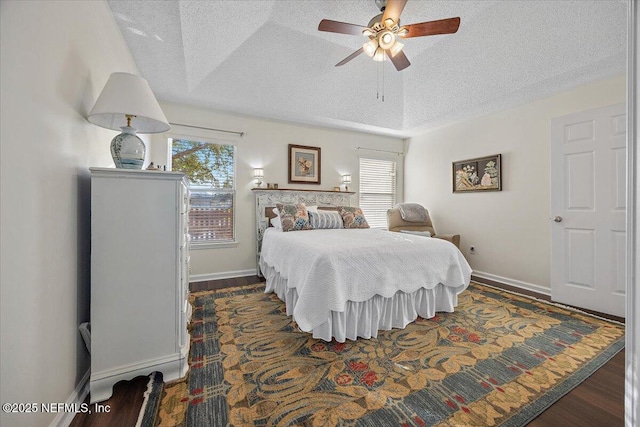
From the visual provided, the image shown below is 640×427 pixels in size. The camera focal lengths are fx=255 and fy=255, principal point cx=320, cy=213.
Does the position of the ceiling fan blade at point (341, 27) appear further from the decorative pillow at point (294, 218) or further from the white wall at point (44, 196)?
the decorative pillow at point (294, 218)

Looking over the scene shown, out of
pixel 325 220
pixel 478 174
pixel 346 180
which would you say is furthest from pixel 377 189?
pixel 325 220

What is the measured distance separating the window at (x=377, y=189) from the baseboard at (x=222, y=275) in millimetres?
2484

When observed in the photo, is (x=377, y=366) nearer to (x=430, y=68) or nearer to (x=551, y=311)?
(x=551, y=311)

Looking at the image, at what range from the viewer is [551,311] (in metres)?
2.74

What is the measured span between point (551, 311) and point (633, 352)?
268cm

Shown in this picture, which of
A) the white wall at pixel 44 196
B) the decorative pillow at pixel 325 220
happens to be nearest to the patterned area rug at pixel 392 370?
the white wall at pixel 44 196

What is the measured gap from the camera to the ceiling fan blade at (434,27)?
2107 millimetres

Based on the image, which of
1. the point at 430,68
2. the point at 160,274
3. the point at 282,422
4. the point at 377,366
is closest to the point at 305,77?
the point at 430,68

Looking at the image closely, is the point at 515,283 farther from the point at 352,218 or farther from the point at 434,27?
the point at 434,27

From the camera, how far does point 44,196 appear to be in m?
1.18

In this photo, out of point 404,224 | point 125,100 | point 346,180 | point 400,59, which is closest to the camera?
point 125,100

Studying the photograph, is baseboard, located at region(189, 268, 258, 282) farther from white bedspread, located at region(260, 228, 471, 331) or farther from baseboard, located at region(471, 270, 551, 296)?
baseboard, located at region(471, 270, 551, 296)

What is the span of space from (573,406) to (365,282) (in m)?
1.35

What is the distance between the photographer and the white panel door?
2623 millimetres
